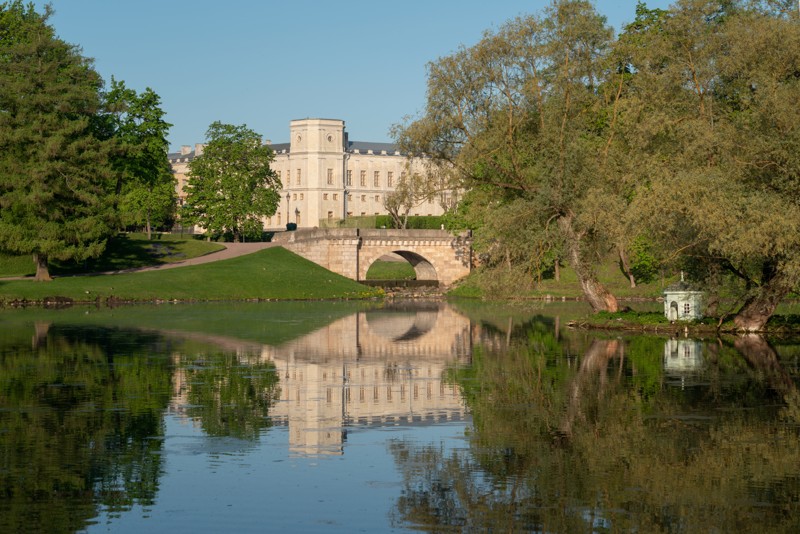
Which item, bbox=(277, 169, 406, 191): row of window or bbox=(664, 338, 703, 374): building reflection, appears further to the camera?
bbox=(277, 169, 406, 191): row of window

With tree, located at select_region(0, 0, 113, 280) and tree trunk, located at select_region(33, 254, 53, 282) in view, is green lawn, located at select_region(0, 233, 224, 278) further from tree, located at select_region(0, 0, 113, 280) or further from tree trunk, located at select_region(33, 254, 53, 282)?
tree, located at select_region(0, 0, 113, 280)

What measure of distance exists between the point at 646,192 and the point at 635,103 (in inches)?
207

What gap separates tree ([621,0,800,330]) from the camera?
35.1 meters

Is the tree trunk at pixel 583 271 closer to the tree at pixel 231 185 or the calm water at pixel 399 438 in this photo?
the calm water at pixel 399 438

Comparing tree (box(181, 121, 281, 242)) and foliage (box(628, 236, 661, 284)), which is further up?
tree (box(181, 121, 281, 242))

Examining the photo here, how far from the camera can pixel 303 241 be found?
302 ft

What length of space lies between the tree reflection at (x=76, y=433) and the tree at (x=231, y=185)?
69.5m

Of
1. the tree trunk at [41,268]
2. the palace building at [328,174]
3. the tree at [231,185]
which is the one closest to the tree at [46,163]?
the tree trunk at [41,268]

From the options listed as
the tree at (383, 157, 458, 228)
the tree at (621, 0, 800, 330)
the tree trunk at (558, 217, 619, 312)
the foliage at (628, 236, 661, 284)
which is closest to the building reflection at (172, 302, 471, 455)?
the tree trunk at (558, 217, 619, 312)

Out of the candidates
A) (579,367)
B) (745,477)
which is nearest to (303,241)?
(579,367)

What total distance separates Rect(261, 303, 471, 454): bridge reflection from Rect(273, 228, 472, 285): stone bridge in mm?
42311

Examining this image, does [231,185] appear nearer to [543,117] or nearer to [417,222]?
[417,222]

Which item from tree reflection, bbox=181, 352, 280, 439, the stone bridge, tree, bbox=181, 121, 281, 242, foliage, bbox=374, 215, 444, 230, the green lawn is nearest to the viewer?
tree reflection, bbox=181, 352, 280, 439

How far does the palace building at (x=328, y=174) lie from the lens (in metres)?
166
